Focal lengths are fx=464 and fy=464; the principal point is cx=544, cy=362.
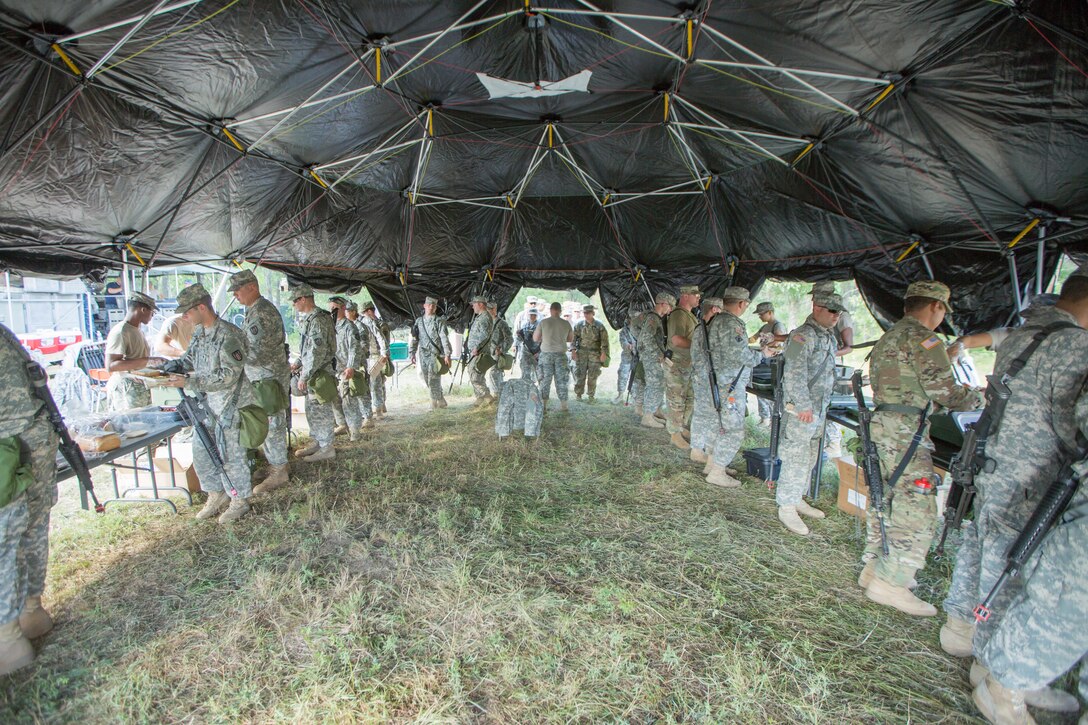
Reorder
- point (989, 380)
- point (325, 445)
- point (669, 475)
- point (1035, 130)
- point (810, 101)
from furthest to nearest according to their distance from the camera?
point (325, 445) < point (669, 475) < point (810, 101) < point (1035, 130) < point (989, 380)

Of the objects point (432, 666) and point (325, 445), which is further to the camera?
point (325, 445)

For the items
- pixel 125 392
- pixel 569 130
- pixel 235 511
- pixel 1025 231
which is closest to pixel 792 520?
pixel 1025 231

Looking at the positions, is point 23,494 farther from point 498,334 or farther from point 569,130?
point 498,334

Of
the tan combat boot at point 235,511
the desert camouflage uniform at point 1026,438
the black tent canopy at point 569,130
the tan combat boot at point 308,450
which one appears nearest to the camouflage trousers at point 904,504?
the desert camouflage uniform at point 1026,438

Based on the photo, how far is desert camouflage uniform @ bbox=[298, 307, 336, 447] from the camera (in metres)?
5.53

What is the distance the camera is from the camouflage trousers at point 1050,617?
180cm

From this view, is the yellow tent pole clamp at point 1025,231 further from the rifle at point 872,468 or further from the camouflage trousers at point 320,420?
the camouflage trousers at point 320,420

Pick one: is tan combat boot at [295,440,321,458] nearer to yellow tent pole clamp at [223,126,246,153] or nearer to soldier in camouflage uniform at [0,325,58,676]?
soldier in camouflage uniform at [0,325,58,676]

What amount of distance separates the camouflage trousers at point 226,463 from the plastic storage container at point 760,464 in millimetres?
5156

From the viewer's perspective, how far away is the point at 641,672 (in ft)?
8.22

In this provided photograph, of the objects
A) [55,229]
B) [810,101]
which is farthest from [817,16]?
[55,229]

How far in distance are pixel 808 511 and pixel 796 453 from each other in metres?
0.87

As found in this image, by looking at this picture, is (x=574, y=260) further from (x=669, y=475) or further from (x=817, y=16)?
(x=817, y=16)

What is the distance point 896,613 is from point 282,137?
6883 mm
